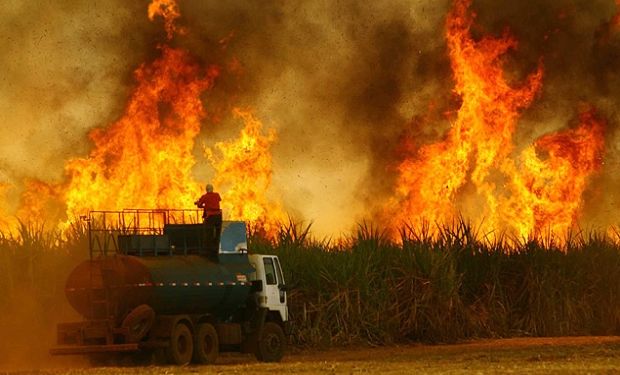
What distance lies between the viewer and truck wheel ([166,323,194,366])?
83.5 ft

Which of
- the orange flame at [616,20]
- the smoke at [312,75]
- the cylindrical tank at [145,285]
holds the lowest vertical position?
the cylindrical tank at [145,285]

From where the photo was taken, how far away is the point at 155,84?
41875 millimetres

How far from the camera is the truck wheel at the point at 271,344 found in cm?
2742

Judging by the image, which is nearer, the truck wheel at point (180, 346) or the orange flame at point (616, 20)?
the truck wheel at point (180, 346)

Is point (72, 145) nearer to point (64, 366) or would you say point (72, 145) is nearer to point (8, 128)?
point (8, 128)

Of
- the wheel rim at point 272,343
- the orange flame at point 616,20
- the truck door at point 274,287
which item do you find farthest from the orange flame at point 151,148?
the orange flame at point 616,20

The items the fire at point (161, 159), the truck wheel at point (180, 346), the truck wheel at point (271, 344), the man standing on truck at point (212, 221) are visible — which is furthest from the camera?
the fire at point (161, 159)

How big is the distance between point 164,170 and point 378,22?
10976 mm

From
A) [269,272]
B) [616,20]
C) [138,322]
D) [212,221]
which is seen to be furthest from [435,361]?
[616,20]

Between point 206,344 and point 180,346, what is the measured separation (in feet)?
2.54

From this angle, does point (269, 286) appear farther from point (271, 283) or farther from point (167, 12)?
point (167, 12)

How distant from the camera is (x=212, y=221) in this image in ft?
90.1

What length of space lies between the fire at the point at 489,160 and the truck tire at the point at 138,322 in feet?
60.1

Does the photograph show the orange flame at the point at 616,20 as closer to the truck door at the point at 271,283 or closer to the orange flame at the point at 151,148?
the orange flame at the point at 151,148
